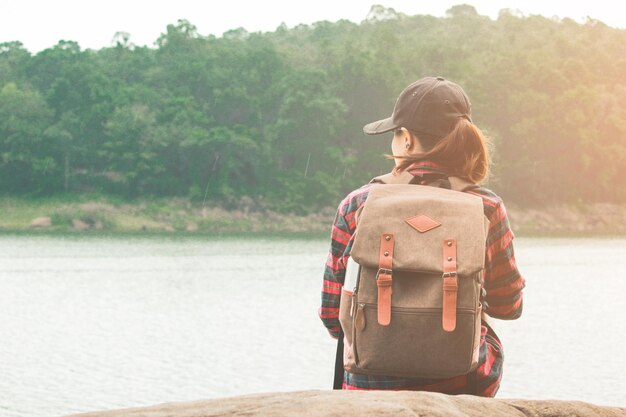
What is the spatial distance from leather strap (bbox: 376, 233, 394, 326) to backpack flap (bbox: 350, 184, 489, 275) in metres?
0.01

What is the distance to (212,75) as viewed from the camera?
59562 mm

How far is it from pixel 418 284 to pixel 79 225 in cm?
5071

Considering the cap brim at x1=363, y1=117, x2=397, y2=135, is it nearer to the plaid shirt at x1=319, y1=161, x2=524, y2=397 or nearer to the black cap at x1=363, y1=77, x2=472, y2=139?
the black cap at x1=363, y1=77, x2=472, y2=139

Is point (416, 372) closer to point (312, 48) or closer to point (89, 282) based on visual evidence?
point (89, 282)

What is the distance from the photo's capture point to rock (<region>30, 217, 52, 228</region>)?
5076 cm

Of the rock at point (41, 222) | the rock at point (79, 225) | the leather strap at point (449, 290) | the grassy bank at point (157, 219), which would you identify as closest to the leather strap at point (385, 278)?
the leather strap at point (449, 290)

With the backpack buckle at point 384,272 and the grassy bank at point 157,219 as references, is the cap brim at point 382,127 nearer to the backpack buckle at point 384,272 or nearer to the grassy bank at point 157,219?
the backpack buckle at point 384,272

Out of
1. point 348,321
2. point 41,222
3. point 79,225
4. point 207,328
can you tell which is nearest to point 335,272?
point 348,321

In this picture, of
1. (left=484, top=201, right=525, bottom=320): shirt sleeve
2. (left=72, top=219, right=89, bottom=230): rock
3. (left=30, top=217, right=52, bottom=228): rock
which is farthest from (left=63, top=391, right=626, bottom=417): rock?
(left=30, top=217, right=52, bottom=228): rock

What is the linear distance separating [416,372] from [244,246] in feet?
138

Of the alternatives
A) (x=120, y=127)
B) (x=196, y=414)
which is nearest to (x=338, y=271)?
(x=196, y=414)

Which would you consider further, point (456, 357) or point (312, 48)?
point (312, 48)

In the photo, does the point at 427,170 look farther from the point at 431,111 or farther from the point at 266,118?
the point at 266,118

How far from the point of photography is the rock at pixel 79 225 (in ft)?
167
